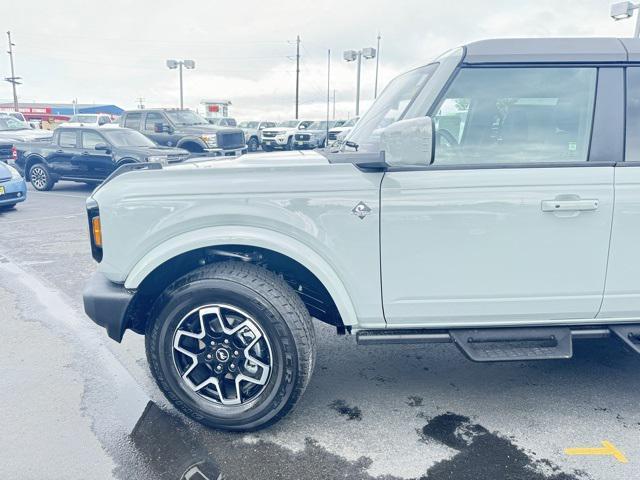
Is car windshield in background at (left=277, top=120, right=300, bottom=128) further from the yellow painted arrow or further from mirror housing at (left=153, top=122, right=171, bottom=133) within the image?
the yellow painted arrow

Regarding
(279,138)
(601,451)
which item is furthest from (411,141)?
(279,138)

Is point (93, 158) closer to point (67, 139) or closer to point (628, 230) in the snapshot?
point (67, 139)

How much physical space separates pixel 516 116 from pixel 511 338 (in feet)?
3.91

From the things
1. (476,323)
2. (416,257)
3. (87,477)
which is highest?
(416,257)

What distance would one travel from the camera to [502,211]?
2.46m

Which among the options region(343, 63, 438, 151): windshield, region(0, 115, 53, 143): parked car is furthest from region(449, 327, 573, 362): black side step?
region(0, 115, 53, 143): parked car

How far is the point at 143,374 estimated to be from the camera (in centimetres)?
339

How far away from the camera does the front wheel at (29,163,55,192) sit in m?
12.5

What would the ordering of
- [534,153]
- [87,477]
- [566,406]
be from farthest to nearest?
[566,406], [534,153], [87,477]

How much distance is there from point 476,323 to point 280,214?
120 cm

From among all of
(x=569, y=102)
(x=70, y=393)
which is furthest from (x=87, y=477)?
(x=569, y=102)

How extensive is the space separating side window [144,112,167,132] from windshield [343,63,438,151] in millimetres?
12739

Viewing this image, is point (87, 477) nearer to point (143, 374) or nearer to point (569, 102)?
point (143, 374)

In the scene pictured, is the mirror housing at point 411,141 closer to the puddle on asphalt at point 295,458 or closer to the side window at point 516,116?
the side window at point 516,116
